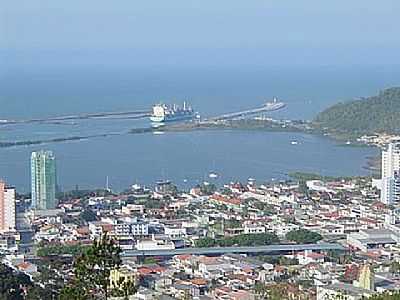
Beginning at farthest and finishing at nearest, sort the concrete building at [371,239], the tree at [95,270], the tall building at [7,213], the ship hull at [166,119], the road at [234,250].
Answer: the ship hull at [166,119]
the tall building at [7,213]
the concrete building at [371,239]
the road at [234,250]
the tree at [95,270]

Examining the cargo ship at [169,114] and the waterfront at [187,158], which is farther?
the cargo ship at [169,114]

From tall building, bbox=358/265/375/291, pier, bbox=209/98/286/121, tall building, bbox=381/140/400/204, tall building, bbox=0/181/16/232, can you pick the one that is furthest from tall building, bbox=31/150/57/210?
pier, bbox=209/98/286/121

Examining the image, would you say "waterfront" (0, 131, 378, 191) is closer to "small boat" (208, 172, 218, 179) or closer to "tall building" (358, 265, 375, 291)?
"small boat" (208, 172, 218, 179)

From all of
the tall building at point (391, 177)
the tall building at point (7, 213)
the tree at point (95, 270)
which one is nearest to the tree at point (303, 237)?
the tall building at point (391, 177)

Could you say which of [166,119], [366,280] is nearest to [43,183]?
[366,280]

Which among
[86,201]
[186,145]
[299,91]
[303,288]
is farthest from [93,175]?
[299,91]

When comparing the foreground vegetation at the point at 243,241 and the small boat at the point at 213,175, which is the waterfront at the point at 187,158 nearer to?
the small boat at the point at 213,175

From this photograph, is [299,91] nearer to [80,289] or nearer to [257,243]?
[257,243]
